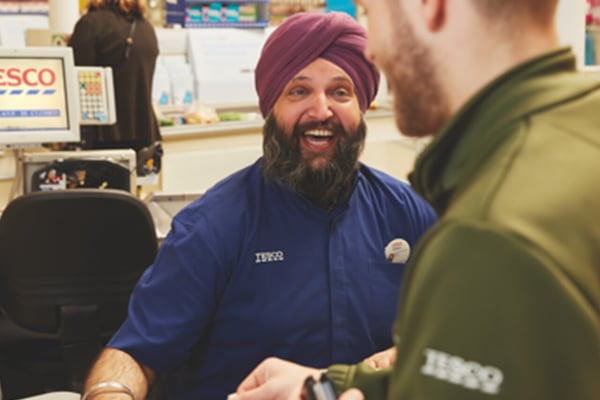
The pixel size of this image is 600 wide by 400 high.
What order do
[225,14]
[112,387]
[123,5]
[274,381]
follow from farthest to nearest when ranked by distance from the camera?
[225,14] < [123,5] < [112,387] < [274,381]

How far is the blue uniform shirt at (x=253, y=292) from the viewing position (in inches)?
64.0

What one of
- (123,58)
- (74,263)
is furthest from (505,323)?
(123,58)

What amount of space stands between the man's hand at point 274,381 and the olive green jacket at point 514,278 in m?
0.48

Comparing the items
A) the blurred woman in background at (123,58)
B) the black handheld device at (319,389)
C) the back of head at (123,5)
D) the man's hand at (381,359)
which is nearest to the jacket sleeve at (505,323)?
the black handheld device at (319,389)

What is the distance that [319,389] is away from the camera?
0.89 meters

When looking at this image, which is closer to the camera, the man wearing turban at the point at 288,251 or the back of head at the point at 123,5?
the man wearing turban at the point at 288,251

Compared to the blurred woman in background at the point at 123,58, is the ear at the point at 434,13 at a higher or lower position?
higher

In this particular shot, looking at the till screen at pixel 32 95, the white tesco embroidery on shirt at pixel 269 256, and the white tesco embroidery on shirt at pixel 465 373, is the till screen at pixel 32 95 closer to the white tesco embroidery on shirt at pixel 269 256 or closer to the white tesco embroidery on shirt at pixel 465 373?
the white tesco embroidery on shirt at pixel 269 256

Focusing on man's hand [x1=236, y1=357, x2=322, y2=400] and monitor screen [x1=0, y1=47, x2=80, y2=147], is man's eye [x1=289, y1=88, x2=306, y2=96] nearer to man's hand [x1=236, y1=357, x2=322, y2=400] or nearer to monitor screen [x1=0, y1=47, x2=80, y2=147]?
man's hand [x1=236, y1=357, x2=322, y2=400]

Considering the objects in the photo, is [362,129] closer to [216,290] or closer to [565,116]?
[216,290]

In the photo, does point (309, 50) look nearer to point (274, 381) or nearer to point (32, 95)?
point (274, 381)

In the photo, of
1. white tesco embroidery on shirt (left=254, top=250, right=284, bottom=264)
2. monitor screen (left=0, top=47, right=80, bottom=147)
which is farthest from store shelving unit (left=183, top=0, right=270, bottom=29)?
white tesco embroidery on shirt (left=254, top=250, right=284, bottom=264)

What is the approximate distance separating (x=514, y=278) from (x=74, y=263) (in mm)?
2224

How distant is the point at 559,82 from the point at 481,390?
0.85ft
